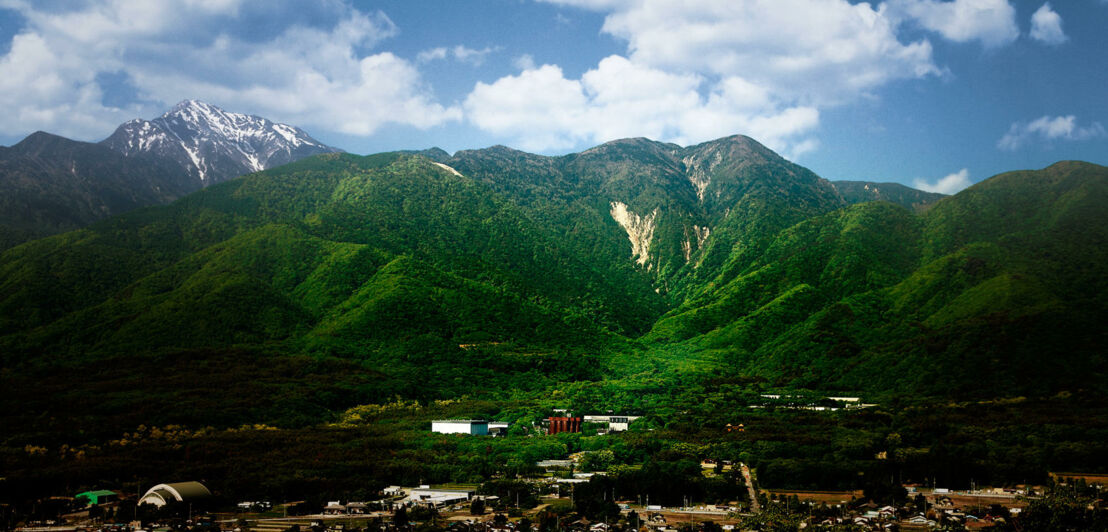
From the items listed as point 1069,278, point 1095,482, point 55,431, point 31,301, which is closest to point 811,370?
point 1069,278

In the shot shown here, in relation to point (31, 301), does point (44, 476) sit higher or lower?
lower

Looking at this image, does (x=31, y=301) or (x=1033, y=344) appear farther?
(x=31, y=301)

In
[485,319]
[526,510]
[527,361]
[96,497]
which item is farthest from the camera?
[485,319]

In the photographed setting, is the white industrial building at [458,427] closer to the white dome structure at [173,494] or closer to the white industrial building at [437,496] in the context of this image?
the white industrial building at [437,496]

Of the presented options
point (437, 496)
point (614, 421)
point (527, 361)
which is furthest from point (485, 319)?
point (437, 496)

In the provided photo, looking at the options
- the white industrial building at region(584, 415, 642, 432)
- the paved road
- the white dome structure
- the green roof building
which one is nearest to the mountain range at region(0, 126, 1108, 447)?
the white industrial building at region(584, 415, 642, 432)

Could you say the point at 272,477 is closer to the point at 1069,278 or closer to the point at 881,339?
the point at 881,339

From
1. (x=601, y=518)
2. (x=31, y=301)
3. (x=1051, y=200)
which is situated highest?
(x=1051, y=200)

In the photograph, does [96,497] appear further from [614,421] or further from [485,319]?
[485,319]
